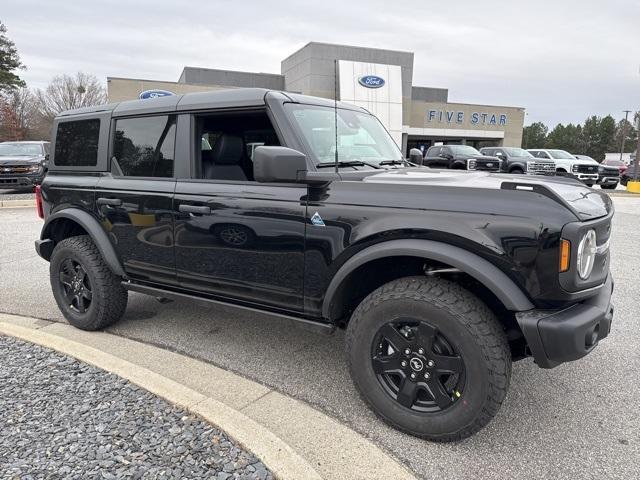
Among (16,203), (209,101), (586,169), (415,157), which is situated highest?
(209,101)

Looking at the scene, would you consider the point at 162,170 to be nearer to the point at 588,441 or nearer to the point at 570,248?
the point at 570,248

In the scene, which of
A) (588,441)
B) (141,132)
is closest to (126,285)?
(141,132)

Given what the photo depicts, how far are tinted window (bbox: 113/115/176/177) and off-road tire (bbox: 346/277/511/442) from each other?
1892 mm

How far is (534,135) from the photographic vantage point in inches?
4205

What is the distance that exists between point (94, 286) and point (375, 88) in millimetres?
33823

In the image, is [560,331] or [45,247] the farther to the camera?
[45,247]

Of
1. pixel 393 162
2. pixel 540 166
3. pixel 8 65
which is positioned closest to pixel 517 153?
pixel 540 166

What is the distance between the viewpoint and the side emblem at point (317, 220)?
9.05 feet

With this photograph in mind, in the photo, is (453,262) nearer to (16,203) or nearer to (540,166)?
(16,203)

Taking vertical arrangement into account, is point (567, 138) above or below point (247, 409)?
above

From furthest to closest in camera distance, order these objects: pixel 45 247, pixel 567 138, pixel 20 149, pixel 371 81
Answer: pixel 567 138, pixel 371 81, pixel 20 149, pixel 45 247

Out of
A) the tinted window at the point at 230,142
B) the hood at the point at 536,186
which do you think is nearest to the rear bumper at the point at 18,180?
the tinted window at the point at 230,142

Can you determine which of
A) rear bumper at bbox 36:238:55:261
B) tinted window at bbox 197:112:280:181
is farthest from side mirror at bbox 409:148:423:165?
rear bumper at bbox 36:238:55:261

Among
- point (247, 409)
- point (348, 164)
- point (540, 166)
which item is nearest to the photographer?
point (247, 409)
